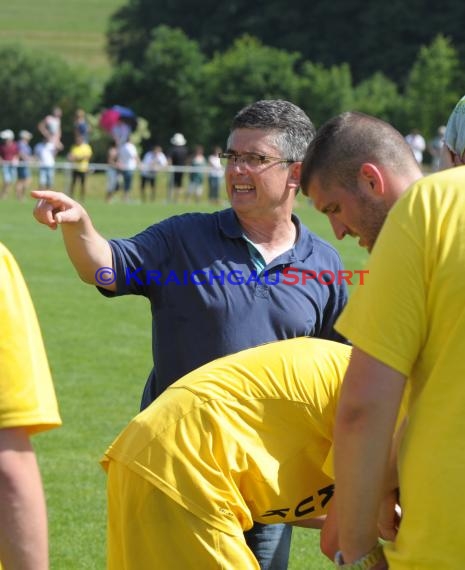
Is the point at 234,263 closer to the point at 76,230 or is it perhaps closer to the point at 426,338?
the point at 76,230

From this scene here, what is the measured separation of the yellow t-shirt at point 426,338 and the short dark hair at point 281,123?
2.37m

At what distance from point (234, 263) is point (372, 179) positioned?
1.92 m

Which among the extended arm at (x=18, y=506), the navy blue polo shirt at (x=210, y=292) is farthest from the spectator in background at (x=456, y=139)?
the navy blue polo shirt at (x=210, y=292)

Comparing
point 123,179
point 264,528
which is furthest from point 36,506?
point 123,179

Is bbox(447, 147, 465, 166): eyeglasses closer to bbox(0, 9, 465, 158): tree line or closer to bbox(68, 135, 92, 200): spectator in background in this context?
bbox(68, 135, 92, 200): spectator in background

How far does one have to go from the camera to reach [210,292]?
4785 mm

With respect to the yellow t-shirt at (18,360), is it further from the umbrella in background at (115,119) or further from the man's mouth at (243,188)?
the umbrella in background at (115,119)

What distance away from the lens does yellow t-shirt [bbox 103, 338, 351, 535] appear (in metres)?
3.45

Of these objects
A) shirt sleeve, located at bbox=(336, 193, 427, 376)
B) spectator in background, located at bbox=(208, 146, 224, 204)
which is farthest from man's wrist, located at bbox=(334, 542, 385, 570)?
spectator in background, located at bbox=(208, 146, 224, 204)

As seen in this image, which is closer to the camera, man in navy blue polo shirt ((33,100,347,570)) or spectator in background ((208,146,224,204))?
man in navy blue polo shirt ((33,100,347,570))

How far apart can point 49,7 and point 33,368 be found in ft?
357

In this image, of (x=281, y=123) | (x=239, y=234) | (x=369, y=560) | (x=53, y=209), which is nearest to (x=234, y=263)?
(x=239, y=234)

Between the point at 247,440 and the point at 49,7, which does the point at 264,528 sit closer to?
the point at 247,440

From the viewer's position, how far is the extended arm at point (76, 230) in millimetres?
4457
